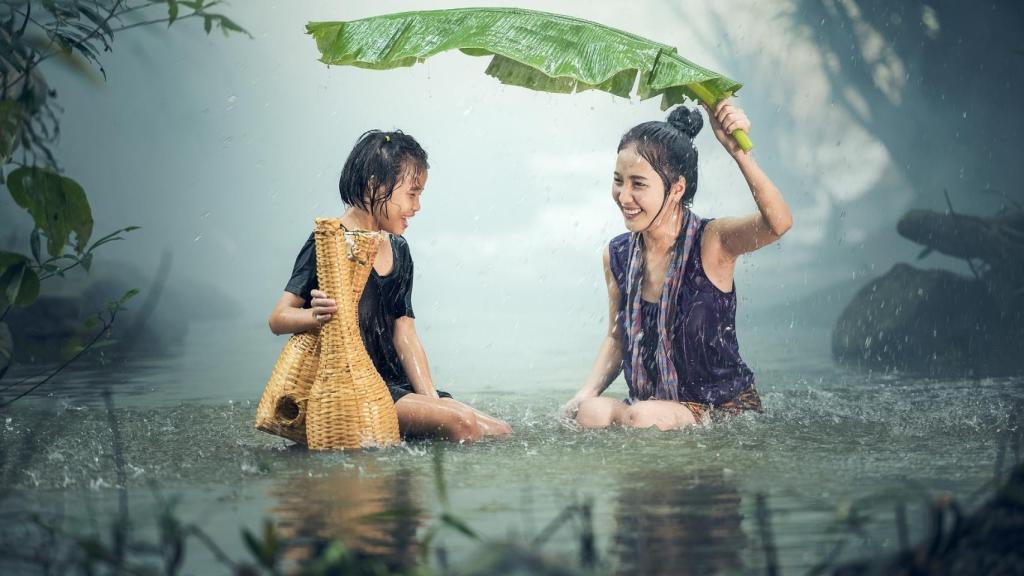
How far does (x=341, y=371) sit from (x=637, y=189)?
4.53 ft

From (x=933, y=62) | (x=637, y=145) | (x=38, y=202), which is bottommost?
(x=38, y=202)

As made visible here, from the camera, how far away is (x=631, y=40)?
172 inches

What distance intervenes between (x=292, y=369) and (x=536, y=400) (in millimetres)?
2260

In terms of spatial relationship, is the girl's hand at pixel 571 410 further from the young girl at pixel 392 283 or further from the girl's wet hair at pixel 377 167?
→ the girl's wet hair at pixel 377 167

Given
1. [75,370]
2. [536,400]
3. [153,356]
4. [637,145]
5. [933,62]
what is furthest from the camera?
[933,62]

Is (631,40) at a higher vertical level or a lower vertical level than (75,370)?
higher

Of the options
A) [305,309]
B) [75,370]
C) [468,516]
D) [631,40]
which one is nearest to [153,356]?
[75,370]

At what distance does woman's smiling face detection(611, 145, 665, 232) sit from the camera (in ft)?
15.2

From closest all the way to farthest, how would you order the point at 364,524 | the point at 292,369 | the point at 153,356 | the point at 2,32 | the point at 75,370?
the point at 364,524 < the point at 2,32 < the point at 292,369 < the point at 75,370 < the point at 153,356

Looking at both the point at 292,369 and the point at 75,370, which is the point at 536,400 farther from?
the point at 75,370

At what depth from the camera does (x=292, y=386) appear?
414 cm

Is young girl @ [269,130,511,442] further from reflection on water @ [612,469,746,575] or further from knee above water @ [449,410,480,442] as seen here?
reflection on water @ [612,469,746,575]

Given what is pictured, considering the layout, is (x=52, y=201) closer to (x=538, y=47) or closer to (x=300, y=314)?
(x=300, y=314)

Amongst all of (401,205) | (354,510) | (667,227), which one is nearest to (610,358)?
(667,227)
